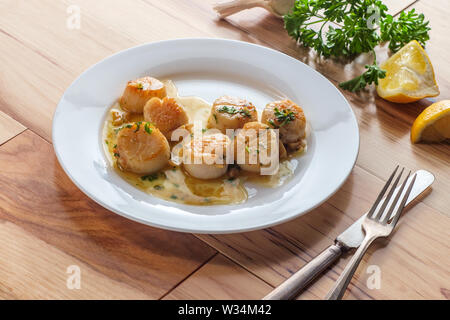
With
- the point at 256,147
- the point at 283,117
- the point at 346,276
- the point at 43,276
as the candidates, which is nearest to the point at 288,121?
the point at 283,117

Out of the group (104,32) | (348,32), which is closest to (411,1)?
(348,32)

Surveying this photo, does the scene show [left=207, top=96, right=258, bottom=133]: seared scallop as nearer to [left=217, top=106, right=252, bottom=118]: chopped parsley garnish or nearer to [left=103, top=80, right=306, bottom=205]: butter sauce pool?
[left=217, top=106, right=252, bottom=118]: chopped parsley garnish

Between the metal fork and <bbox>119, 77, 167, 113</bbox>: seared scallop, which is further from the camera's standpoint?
<bbox>119, 77, 167, 113</bbox>: seared scallop

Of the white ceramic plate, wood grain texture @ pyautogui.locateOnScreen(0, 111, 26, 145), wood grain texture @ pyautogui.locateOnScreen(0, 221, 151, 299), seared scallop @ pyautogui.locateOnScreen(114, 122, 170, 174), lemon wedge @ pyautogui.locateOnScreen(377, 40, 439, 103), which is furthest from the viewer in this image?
lemon wedge @ pyautogui.locateOnScreen(377, 40, 439, 103)

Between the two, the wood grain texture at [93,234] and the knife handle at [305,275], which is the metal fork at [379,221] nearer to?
the knife handle at [305,275]

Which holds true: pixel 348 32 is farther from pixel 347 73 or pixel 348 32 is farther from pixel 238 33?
pixel 238 33

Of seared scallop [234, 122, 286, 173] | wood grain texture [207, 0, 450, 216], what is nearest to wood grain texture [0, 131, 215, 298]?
seared scallop [234, 122, 286, 173]
